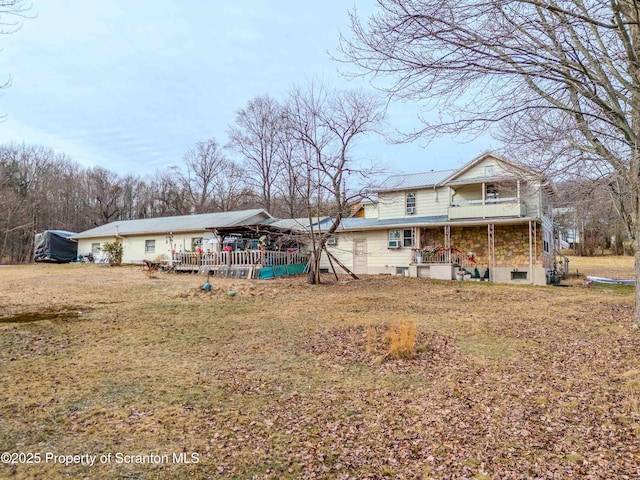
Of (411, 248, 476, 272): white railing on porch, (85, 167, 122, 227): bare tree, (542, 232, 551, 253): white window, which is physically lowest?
(411, 248, 476, 272): white railing on porch

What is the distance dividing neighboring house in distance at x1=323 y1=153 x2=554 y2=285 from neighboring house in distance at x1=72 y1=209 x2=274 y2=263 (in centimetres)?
722

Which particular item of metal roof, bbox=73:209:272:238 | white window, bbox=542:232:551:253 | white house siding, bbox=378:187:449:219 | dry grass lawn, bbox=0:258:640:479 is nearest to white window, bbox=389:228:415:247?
white house siding, bbox=378:187:449:219

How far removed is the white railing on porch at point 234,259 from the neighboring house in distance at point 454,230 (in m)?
3.40

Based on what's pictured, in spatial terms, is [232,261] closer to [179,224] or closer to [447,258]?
[179,224]

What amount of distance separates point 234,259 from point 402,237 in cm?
934

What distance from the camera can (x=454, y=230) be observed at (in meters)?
20.9

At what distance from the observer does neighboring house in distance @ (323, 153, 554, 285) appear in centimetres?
1844

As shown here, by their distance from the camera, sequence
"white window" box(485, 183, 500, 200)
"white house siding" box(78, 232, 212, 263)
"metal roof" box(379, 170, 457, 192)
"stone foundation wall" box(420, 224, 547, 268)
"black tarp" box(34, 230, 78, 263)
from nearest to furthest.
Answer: "stone foundation wall" box(420, 224, 547, 268), "white window" box(485, 183, 500, 200), "metal roof" box(379, 170, 457, 192), "white house siding" box(78, 232, 212, 263), "black tarp" box(34, 230, 78, 263)

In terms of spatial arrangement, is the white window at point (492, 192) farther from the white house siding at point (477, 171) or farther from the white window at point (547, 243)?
the white window at point (547, 243)

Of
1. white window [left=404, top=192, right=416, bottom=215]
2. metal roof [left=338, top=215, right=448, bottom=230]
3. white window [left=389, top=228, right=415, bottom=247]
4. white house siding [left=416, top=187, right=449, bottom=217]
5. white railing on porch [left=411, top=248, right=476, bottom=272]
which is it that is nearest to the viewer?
white railing on porch [left=411, top=248, right=476, bottom=272]

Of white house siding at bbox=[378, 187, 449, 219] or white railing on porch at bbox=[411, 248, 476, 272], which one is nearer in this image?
white railing on porch at bbox=[411, 248, 476, 272]

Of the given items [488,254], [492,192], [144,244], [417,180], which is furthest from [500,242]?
[144,244]

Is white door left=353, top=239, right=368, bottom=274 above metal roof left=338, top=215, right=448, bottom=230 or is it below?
below

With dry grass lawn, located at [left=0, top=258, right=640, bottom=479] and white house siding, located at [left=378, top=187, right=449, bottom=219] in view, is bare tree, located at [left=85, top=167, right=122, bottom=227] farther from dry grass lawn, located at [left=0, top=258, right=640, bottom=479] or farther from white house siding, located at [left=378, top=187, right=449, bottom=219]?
dry grass lawn, located at [left=0, top=258, right=640, bottom=479]
